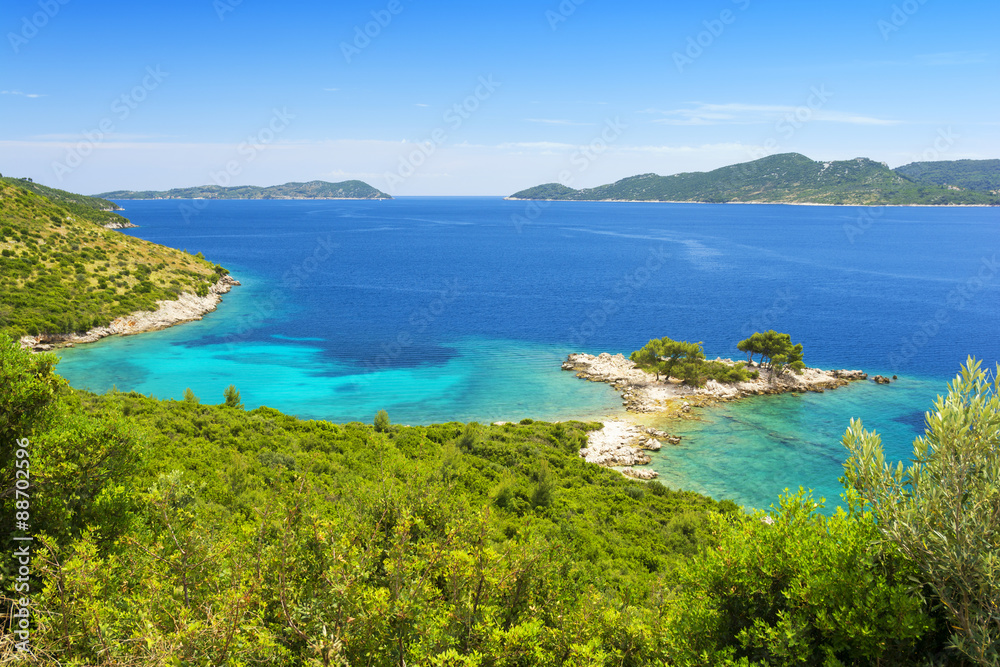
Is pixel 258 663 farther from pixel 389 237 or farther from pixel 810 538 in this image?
pixel 389 237

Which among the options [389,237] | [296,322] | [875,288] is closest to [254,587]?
[296,322]

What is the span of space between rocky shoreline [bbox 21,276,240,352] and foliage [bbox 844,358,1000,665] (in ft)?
176

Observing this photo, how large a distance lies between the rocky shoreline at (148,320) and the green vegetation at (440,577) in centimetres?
4189

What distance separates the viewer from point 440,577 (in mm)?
9609

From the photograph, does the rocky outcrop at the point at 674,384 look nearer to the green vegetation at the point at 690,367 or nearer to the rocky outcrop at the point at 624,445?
the green vegetation at the point at 690,367

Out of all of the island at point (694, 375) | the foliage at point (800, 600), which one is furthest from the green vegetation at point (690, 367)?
the foliage at point (800, 600)

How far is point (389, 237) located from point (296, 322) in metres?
103

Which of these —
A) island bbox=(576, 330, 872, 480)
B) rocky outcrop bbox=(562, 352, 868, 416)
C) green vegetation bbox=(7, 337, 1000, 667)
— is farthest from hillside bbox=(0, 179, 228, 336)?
rocky outcrop bbox=(562, 352, 868, 416)

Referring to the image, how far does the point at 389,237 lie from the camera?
16412cm

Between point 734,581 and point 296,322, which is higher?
point 734,581

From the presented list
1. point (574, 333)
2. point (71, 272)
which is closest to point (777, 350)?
point (574, 333)

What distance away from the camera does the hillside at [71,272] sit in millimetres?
50625

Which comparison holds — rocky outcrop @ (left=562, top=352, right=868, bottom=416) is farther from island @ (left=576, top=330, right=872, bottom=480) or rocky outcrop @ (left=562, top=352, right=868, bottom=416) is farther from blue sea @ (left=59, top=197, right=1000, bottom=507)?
blue sea @ (left=59, top=197, right=1000, bottom=507)

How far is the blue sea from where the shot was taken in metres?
39.4
